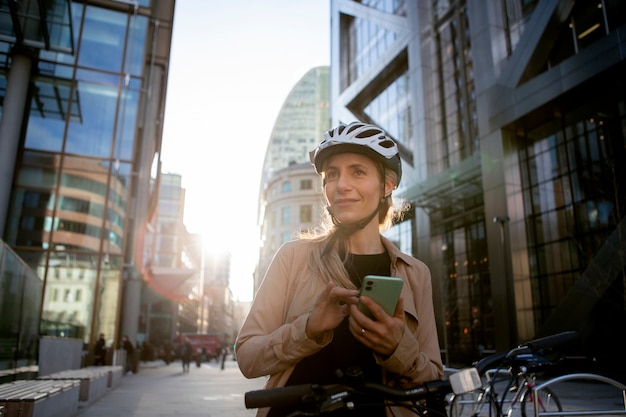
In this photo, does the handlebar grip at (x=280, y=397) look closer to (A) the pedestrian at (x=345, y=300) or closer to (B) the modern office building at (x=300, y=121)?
(A) the pedestrian at (x=345, y=300)

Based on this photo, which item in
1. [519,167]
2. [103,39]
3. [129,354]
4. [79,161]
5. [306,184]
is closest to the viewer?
[79,161]

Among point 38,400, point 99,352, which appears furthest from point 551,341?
point 99,352

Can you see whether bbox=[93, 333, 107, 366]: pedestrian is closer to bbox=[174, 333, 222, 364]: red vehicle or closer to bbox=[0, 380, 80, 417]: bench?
bbox=[0, 380, 80, 417]: bench

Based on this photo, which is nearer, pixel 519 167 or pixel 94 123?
pixel 94 123

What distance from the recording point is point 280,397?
159 cm

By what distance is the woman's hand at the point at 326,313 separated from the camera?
173 cm

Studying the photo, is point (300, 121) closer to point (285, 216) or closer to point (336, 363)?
point (285, 216)

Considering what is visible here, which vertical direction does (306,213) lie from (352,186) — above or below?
above

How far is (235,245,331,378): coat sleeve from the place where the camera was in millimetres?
1883

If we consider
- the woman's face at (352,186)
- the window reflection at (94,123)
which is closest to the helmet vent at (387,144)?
the woman's face at (352,186)

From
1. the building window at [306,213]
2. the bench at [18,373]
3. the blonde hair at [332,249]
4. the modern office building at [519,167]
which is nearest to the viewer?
the blonde hair at [332,249]

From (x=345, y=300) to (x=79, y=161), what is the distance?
78.4ft

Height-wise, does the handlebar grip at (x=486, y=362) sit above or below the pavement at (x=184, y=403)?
above

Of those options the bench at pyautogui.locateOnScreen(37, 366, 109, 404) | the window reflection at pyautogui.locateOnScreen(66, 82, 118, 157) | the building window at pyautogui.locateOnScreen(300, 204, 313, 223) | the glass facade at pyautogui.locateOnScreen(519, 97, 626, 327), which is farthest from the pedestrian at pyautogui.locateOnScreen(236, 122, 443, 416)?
the building window at pyautogui.locateOnScreen(300, 204, 313, 223)
